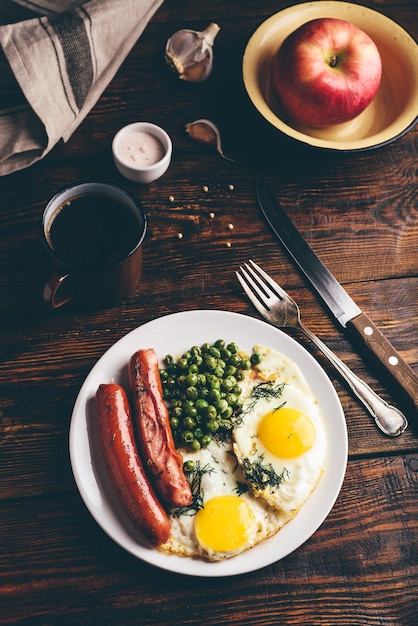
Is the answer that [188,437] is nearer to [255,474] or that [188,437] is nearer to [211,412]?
[211,412]

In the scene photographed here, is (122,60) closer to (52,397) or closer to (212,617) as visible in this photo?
(52,397)

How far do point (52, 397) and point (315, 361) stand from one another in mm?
889

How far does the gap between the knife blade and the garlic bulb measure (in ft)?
1.75

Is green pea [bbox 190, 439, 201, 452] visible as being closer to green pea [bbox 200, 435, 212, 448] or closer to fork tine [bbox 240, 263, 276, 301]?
green pea [bbox 200, 435, 212, 448]

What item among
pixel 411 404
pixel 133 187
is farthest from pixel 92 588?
pixel 133 187

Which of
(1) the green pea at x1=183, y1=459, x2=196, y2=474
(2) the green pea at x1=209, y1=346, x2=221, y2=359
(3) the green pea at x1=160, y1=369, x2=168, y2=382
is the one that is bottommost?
(1) the green pea at x1=183, y1=459, x2=196, y2=474

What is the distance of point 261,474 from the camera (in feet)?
5.98

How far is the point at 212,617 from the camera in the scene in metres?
1.81

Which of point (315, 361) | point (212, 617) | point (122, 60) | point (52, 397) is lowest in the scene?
point (212, 617)

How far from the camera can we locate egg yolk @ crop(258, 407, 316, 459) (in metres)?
1.85

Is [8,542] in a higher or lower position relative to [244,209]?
lower

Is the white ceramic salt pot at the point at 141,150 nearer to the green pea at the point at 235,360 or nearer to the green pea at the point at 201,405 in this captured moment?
the green pea at the point at 235,360

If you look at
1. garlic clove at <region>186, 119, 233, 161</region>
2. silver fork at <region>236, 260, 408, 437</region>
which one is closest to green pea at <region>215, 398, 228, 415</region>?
silver fork at <region>236, 260, 408, 437</region>

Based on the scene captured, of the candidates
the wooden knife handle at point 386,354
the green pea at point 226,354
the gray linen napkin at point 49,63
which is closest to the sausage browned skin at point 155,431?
the green pea at point 226,354
